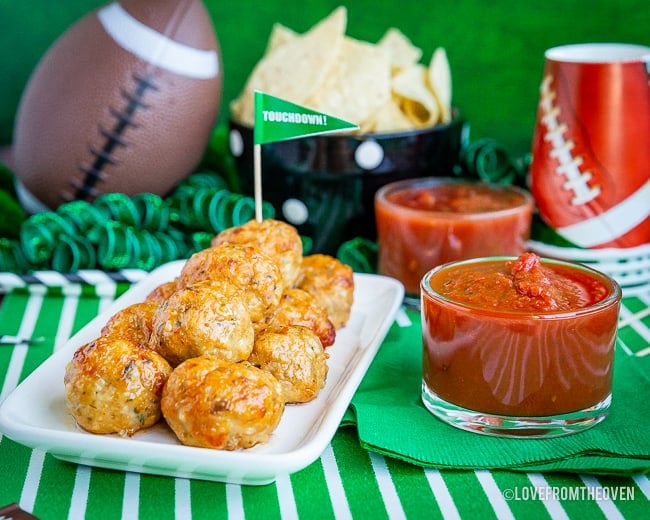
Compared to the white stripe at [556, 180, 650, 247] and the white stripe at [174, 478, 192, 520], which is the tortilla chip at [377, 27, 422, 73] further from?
the white stripe at [174, 478, 192, 520]

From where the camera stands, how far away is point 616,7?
2.60 m

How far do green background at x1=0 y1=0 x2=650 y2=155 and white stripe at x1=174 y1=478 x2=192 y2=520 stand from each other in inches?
71.9

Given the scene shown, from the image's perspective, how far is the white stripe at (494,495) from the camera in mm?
1181

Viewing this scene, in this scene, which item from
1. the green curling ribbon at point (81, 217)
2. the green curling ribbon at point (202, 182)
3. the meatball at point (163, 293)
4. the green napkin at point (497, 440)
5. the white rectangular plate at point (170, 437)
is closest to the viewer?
the white rectangular plate at point (170, 437)

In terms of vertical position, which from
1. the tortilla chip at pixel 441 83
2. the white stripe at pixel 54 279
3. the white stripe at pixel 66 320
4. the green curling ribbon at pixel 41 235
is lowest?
the white stripe at pixel 66 320

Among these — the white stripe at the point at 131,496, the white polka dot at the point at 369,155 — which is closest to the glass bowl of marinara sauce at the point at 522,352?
the white stripe at the point at 131,496

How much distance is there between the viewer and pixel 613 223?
197 centimetres

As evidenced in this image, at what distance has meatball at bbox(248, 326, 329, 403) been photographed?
133cm

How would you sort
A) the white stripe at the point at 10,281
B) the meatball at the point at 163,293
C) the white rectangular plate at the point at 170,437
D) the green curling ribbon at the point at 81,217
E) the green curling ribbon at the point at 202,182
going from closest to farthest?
1. the white rectangular plate at the point at 170,437
2. the meatball at the point at 163,293
3. the white stripe at the point at 10,281
4. the green curling ribbon at the point at 81,217
5. the green curling ribbon at the point at 202,182

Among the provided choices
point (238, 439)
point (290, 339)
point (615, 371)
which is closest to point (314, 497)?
point (238, 439)

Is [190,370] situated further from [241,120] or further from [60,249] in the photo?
[241,120]

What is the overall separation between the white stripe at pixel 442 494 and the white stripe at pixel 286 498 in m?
0.20

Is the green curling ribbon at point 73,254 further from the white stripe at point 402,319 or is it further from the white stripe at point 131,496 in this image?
the white stripe at point 131,496

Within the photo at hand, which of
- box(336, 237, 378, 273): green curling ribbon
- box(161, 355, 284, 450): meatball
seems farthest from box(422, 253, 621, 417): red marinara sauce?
box(336, 237, 378, 273): green curling ribbon
